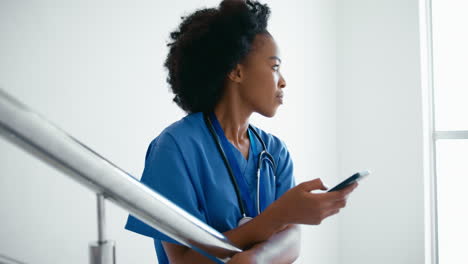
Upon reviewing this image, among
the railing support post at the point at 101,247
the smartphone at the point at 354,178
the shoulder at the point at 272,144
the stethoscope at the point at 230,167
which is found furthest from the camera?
the shoulder at the point at 272,144

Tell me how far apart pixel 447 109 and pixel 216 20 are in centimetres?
226

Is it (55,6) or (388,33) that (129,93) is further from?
(388,33)

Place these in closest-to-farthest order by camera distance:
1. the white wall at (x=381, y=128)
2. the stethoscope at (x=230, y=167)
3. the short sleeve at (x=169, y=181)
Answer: the short sleeve at (x=169, y=181), the stethoscope at (x=230, y=167), the white wall at (x=381, y=128)

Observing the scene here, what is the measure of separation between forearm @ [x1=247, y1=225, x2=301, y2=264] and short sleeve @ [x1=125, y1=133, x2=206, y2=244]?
18cm

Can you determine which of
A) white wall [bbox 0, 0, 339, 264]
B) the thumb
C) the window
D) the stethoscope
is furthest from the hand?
the window

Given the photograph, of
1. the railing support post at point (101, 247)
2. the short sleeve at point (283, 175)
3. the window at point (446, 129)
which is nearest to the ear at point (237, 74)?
the short sleeve at point (283, 175)

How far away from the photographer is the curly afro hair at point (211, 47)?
1.12m

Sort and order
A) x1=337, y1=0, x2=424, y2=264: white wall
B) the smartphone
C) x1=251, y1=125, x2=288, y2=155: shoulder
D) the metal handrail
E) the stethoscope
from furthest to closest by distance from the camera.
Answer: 1. x1=337, y1=0, x2=424, y2=264: white wall
2. x1=251, y1=125, x2=288, y2=155: shoulder
3. the stethoscope
4. the smartphone
5. the metal handrail

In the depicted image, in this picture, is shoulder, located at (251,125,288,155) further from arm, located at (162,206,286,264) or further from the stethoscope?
arm, located at (162,206,286,264)

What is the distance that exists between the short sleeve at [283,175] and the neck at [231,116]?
167 millimetres

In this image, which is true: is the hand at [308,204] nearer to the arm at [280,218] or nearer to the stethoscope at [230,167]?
the arm at [280,218]

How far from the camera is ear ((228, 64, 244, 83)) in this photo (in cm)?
114

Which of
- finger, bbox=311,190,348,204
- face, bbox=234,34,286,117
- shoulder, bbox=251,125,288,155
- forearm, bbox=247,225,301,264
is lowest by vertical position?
forearm, bbox=247,225,301,264

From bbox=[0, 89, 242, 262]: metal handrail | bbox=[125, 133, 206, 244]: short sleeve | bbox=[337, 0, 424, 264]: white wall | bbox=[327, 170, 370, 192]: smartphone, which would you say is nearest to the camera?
bbox=[0, 89, 242, 262]: metal handrail
